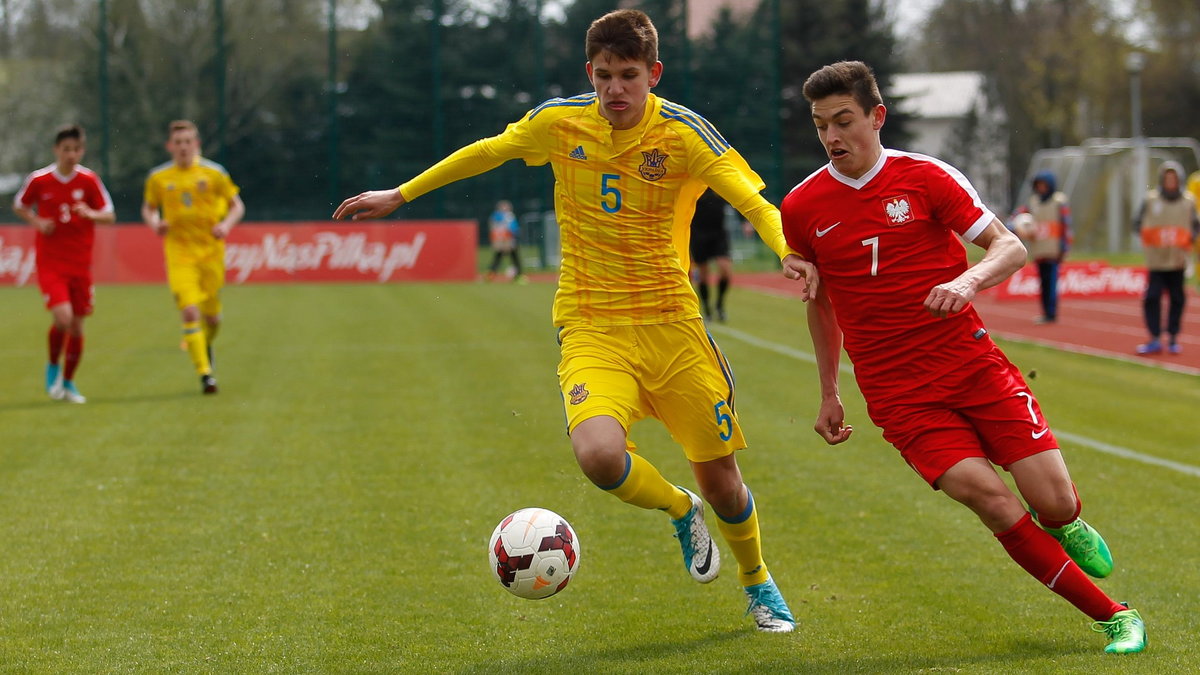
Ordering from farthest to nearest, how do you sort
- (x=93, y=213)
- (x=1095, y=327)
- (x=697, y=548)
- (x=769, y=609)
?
(x=1095, y=327)
(x=93, y=213)
(x=697, y=548)
(x=769, y=609)

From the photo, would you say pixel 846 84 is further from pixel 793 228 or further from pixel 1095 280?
pixel 1095 280

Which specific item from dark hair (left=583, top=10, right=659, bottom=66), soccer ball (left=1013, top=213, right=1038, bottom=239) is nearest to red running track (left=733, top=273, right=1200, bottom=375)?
soccer ball (left=1013, top=213, right=1038, bottom=239)

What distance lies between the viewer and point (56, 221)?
1154 centimetres

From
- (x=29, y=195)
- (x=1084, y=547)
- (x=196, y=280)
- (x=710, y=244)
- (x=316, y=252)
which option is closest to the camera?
(x=1084, y=547)

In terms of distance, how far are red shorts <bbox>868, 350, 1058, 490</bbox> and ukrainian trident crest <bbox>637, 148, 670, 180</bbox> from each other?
1.24 meters

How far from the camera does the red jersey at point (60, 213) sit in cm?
1149

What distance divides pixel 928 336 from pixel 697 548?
1355 millimetres

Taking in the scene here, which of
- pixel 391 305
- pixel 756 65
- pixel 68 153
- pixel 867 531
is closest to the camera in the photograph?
pixel 867 531

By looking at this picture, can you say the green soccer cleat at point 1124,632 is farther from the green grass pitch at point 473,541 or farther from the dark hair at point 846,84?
the dark hair at point 846,84

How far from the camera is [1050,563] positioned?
4535mm

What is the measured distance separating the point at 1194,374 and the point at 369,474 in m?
8.92

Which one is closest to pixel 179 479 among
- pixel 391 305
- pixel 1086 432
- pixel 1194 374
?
pixel 1086 432

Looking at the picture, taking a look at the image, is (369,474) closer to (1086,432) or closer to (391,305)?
(1086,432)

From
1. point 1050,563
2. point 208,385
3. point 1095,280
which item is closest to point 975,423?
point 1050,563
